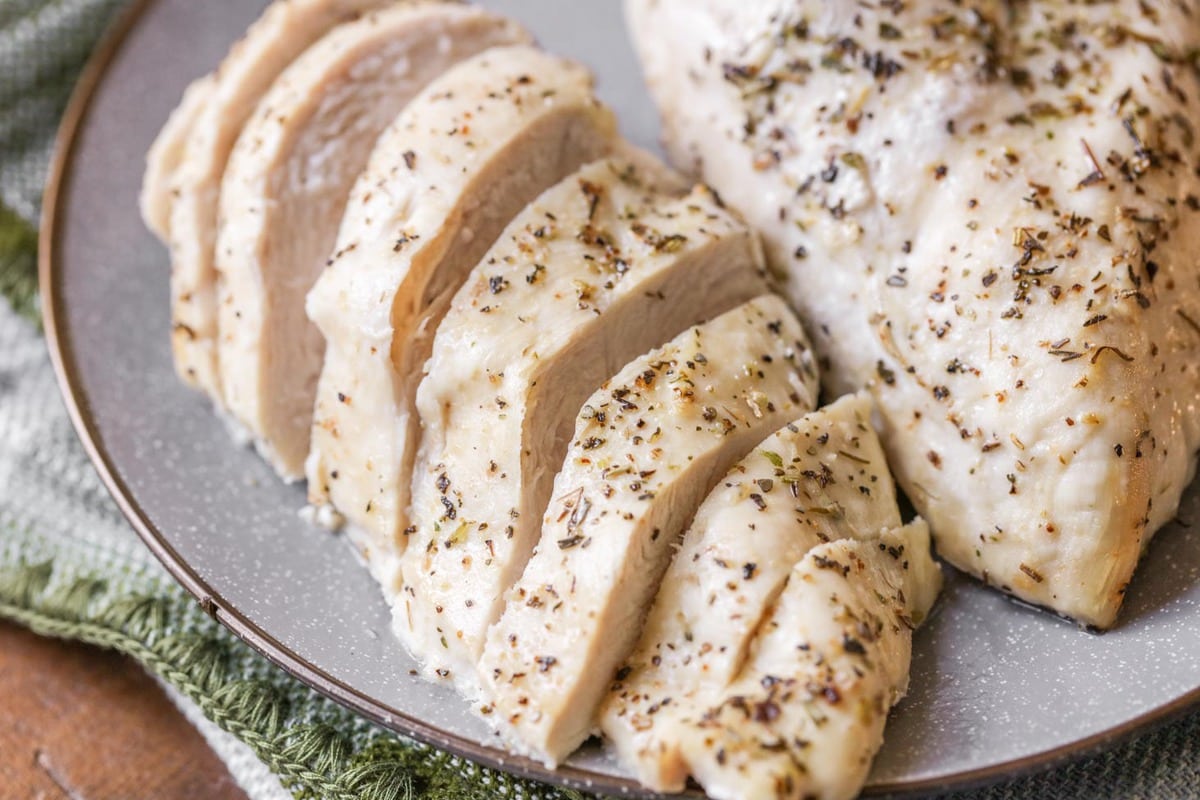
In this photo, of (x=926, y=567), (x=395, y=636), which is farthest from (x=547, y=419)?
(x=926, y=567)

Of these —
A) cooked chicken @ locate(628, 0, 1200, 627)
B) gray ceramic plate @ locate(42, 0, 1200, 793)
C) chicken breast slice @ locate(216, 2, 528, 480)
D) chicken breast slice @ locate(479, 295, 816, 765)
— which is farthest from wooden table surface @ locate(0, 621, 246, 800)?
cooked chicken @ locate(628, 0, 1200, 627)

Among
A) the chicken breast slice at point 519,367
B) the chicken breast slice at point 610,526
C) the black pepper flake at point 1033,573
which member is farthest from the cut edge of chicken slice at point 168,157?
the black pepper flake at point 1033,573

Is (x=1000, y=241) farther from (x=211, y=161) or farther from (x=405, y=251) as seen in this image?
(x=211, y=161)

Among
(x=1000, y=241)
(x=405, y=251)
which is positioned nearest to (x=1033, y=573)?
(x=1000, y=241)

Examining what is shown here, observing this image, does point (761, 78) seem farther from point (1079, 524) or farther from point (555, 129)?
point (1079, 524)

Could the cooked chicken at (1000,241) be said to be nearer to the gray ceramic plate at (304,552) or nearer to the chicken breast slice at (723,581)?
the gray ceramic plate at (304,552)
